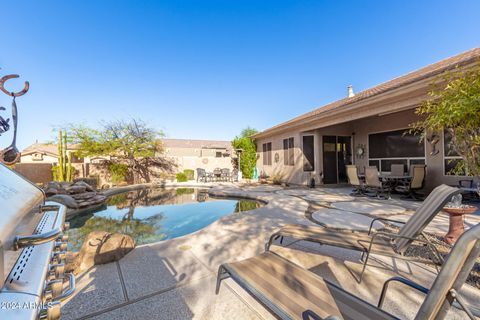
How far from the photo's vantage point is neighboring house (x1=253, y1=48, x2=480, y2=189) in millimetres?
6633

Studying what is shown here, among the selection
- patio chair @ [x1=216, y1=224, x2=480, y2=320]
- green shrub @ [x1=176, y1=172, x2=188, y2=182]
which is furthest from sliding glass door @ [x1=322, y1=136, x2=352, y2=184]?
green shrub @ [x1=176, y1=172, x2=188, y2=182]

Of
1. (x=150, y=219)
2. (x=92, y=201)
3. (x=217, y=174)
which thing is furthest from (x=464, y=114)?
(x=217, y=174)

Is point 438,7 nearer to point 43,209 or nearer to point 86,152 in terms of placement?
point 43,209

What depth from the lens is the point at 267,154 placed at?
13.8 meters

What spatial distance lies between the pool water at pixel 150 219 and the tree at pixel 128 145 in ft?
20.8

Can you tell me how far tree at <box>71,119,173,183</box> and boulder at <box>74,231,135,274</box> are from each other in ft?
39.7

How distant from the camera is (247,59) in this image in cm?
1218

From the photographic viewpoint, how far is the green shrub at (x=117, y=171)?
13.2 m

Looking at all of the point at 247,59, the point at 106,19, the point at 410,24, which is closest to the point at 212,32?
the point at 247,59

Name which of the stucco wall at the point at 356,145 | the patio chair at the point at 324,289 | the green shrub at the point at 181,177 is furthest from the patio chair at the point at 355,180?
the green shrub at the point at 181,177

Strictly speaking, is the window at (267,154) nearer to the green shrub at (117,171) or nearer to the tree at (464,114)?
the green shrub at (117,171)

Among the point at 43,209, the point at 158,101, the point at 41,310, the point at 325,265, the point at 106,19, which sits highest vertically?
the point at 106,19

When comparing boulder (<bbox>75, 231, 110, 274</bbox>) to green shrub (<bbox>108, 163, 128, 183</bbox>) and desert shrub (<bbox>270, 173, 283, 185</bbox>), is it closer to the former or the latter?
desert shrub (<bbox>270, 173, 283, 185</bbox>)

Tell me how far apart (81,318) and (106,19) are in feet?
33.3
